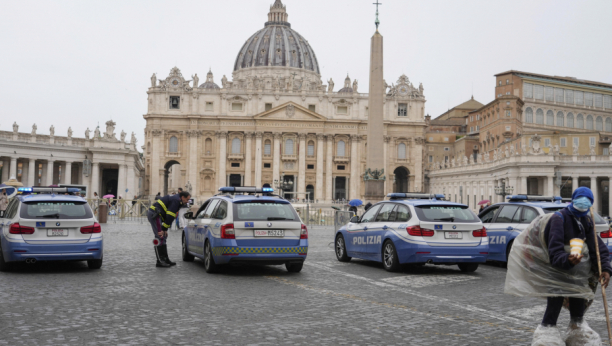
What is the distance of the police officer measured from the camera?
13.3m

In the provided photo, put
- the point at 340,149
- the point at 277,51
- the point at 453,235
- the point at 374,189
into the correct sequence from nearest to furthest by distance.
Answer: the point at 453,235
the point at 374,189
the point at 340,149
the point at 277,51

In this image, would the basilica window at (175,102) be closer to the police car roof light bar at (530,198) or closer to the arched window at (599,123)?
the arched window at (599,123)

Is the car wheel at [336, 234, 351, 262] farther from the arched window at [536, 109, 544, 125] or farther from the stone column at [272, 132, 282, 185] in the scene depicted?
the stone column at [272, 132, 282, 185]

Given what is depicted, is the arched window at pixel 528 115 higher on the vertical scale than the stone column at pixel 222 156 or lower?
higher

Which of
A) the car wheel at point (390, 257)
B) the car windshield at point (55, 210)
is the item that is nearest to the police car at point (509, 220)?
the car wheel at point (390, 257)

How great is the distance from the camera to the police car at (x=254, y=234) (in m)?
11.8

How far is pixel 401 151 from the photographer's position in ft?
301

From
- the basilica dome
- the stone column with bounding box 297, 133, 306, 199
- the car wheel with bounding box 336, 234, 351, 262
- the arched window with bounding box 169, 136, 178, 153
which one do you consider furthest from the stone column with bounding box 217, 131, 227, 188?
the car wheel with bounding box 336, 234, 351, 262

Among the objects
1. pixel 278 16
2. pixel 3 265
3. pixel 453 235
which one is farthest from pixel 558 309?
pixel 278 16

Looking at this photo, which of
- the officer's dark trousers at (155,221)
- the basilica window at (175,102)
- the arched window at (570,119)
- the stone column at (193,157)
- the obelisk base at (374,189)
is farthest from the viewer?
the basilica window at (175,102)

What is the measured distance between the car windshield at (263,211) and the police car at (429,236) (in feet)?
6.89

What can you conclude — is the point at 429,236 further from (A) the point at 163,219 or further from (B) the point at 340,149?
(B) the point at 340,149

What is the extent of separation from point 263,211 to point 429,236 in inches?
127

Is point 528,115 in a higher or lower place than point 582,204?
higher
